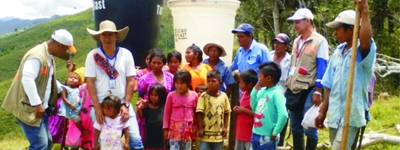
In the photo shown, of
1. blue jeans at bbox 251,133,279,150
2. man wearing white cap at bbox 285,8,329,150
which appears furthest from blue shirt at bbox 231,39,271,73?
blue jeans at bbox 251,133,279,150

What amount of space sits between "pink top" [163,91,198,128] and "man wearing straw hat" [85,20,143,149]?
1.29 feet

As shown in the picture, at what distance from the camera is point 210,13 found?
5.56 meters

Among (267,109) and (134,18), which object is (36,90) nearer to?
(267,109)

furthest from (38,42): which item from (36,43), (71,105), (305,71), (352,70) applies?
(352,70)

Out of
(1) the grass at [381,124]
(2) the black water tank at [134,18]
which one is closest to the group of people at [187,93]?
(2) the black water tank at [134,18]

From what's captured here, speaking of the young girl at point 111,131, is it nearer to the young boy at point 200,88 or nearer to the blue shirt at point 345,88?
the young boy at point 200,88

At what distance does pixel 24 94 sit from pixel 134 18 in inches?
84.7

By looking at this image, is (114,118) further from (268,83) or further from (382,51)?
A: (382,51)

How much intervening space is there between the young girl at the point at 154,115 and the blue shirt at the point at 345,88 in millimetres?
1717

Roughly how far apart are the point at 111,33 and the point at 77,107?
1117mm

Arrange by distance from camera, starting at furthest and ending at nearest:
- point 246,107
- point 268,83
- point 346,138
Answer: point 246,107
point 268,83
point 346,138

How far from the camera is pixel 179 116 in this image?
14.9ft

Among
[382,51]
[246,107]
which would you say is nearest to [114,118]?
[246,107]

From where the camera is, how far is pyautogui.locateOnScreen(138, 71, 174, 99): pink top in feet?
15.7
